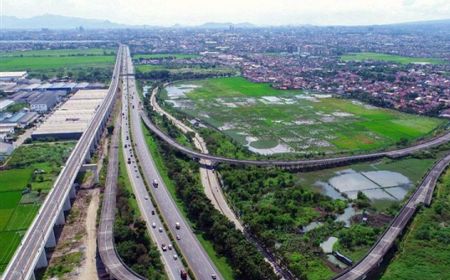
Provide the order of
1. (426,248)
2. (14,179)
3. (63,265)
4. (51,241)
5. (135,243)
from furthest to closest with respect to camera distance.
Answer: (14,179)
(51,241)
(426,248)
(135,243)
(63,265)

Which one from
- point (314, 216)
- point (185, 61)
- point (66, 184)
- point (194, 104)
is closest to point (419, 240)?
point (314, 216)

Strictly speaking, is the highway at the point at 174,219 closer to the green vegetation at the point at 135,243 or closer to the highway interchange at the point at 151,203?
the highway interchange at the point at 151,203

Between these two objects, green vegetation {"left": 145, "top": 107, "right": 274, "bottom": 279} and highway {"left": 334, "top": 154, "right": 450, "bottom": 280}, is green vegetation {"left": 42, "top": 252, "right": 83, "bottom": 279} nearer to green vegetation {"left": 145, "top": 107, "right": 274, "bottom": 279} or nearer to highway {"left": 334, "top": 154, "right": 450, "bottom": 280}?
green vegetation {"left": 145, "top": 107, "right": 274, "bottom": 279}

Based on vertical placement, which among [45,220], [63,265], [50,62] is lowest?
[63,265]

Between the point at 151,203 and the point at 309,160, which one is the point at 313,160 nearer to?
the point at 309,160

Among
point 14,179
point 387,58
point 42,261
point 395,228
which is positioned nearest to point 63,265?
point 42,261

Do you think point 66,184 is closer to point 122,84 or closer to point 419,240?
point 419,240
